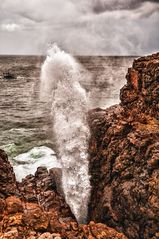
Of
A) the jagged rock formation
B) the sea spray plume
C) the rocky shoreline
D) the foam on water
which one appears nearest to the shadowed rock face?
the rocky shoreline

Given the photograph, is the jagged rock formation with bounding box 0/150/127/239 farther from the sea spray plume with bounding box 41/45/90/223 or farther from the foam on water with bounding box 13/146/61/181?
the foam on water with bounding box 13/146/61/181

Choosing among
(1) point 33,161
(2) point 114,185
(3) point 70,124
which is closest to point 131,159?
(2) point 114,185

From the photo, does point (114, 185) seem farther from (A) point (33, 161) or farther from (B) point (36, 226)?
(A) point (33, 161)

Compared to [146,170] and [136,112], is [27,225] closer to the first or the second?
[146,170]

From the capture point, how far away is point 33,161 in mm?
35969

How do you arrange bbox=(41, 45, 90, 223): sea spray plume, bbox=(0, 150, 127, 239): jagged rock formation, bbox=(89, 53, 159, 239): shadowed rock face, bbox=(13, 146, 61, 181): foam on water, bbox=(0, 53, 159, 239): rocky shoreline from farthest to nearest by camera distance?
bbox=(13, 146, 61, 181): foam on water < bbox=(41, 45, 90, 223): sea spray plume < bbox=(89, 53, 159, 239): shadowed rock face < bbox=(0, 53, 159, 239): rocky shoreline < bbox=(0, 150, 127, 239): jagged rock formation

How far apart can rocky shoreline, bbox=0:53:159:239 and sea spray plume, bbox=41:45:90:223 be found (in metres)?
0.78

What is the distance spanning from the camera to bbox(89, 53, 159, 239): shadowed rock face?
A: 52.6 feet

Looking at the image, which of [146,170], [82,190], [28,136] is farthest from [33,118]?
[146,170]

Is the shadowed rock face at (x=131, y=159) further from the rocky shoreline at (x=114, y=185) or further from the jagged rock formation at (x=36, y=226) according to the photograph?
the jagged rock formation at (x=36, y=226)

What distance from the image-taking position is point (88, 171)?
22625mm

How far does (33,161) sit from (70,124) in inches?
461

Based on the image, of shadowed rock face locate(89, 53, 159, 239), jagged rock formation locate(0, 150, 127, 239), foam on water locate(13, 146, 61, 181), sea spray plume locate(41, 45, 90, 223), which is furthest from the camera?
foam on water locate(13, 146, 61, 181)

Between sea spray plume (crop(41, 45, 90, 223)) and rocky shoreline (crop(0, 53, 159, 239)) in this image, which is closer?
rocky shoreline (crop(0, 53, 159, 239))
